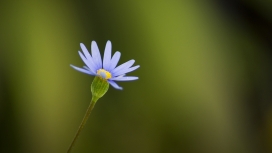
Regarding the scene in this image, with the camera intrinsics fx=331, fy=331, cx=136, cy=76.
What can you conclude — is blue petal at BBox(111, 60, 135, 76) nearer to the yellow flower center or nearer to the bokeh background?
the yellow flower center

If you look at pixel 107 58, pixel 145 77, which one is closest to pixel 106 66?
pixel 107 58

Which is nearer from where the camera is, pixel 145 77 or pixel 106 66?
pixel 106 66

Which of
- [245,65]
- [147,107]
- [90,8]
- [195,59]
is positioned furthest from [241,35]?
[90,8]

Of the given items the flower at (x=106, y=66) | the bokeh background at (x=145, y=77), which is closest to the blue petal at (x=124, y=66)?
the flower at (x=106, y=66)

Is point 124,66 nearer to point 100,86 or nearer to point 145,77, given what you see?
point 100,86

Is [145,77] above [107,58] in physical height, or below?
above

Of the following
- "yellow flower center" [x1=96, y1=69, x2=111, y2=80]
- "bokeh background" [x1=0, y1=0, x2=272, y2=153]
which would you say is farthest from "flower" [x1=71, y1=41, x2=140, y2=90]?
"bokeh background" [x1=0, y1=0, x2=272, y2=153]

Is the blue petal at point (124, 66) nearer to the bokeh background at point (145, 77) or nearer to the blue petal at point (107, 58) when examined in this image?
the blue petal at point (107, 58)

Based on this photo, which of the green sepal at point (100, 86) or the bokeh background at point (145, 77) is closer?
the green sepal at point (100, 86)

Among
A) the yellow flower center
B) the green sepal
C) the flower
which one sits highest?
the flower

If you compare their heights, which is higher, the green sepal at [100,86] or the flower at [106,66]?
the flower at [106,66]
